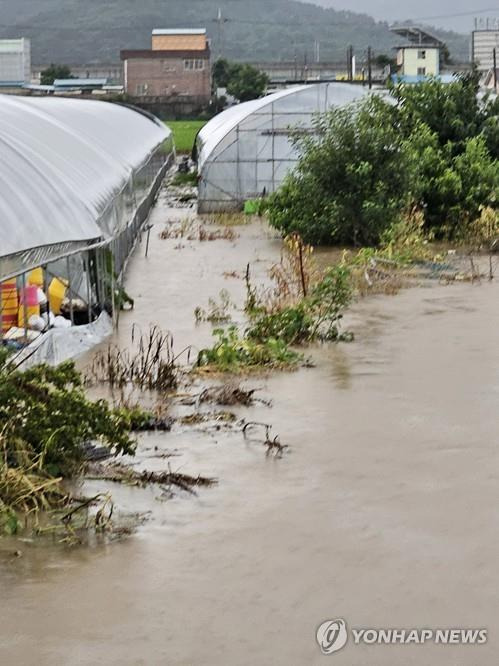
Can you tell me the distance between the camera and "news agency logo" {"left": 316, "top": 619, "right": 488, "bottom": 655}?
19.1 feet

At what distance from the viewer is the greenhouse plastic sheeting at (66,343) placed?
36.6 feet

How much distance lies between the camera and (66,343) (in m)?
12.3

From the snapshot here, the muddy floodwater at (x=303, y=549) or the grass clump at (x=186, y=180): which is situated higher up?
the grass clump at (x=186, y=180)

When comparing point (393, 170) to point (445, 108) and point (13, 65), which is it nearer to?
point (445, 108)

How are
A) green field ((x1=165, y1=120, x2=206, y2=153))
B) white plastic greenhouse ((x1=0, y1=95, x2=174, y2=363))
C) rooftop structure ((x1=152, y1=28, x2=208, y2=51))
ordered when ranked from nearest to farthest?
white plastic greenhouse ((x1=0, y1=95, x2=174, y2=363)) → green field ((x1=165, y1=120, x2=206, y2=153)) → rooftop structure ((x1=152, y1=28, x2=208, y2=51))

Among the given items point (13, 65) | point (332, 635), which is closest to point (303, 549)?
point (332, 635)

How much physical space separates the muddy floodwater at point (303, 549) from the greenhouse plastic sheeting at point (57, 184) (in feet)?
8.43

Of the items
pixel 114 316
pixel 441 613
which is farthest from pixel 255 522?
pixel 114 316

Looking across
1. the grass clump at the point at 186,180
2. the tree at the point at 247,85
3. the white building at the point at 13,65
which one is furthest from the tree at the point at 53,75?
the grass clump at the point at 186,180

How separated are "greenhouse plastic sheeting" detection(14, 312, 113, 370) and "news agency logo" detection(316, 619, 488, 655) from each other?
519 cm

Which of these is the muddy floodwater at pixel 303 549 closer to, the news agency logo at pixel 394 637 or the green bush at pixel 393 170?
the news agency logo at pixel 394 637

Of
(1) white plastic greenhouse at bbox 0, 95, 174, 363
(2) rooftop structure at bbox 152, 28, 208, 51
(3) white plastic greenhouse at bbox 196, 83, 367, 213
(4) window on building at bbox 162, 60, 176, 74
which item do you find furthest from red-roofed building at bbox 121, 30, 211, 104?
(1) white plastic greenhouse at bbox 0, 95, 174, 363

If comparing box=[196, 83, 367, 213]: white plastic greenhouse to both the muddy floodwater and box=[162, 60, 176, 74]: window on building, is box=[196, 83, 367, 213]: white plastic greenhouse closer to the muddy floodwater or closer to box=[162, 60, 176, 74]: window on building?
the muddy floodwater

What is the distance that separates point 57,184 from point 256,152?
1528 centimetres
